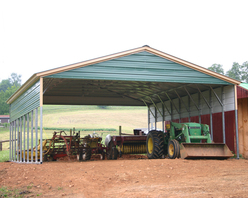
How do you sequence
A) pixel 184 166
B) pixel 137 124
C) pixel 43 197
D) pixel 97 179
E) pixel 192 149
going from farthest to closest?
pixel 137 124 < pixel 192 149 < pixel 184 166 < pixel 97 179 < pixel 43 197

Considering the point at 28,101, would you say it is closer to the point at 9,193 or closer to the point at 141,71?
the point at 141,71

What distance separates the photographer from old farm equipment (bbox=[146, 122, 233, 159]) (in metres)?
12.6

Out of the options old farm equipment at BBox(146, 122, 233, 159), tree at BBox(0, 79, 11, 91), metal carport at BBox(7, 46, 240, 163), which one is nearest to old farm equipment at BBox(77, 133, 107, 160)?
metal carport at BBox(7, 46, 240, 163)

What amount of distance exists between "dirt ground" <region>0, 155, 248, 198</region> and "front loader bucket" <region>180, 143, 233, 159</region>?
2.90ft

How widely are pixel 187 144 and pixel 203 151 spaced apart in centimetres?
70

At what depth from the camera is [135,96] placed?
23938 mm

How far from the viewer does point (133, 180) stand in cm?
905

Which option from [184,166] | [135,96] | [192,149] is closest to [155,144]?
[192,149]

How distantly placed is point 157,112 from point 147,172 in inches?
604

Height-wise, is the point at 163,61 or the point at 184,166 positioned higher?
the point at 163,61

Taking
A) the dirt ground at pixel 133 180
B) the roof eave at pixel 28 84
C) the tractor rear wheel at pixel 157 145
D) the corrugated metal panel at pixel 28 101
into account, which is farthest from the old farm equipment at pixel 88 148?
the roof eave at pixel 28 84

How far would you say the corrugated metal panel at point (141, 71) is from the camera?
44.4 feet

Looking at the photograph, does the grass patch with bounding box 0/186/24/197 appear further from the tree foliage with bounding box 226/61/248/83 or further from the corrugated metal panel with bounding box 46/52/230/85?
the tree foliage with bounding box 226/61/248/83

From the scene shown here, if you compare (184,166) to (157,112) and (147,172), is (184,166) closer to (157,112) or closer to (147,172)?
(147,172)
